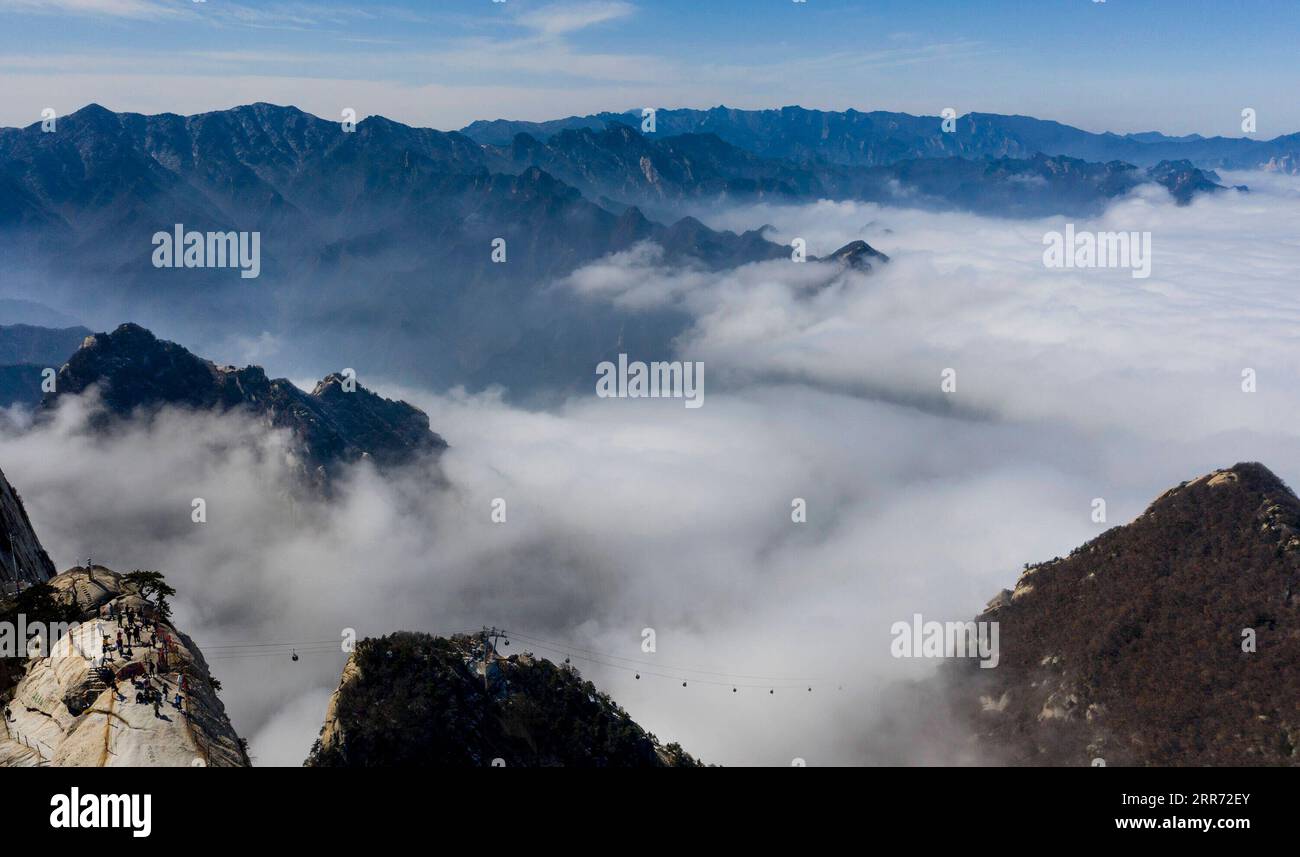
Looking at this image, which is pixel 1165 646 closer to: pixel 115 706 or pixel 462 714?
pixel 462 714

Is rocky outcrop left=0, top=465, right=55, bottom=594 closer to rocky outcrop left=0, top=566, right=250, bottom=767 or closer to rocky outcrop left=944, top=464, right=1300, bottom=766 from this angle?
rocky outcrop left=0, top=566, right=250, bottom=767

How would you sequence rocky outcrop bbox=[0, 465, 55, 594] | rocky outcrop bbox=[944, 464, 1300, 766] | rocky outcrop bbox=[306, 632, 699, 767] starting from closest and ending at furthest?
1. rocky outcrop bbox=[306, 632, 699, 767]
2. rocky outcrop bbox=[0, 465, 55, 594]
3. rocky outcrop bbox=[944, 464, 1300, 766]

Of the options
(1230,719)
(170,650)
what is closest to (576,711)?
(170,650)

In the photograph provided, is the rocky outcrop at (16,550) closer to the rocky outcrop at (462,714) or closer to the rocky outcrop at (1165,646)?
the rocky outcrop at (462,714)

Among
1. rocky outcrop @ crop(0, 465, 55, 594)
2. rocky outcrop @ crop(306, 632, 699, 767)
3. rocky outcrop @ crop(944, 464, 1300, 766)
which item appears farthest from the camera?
rocky outcrop @ crop(944, 464, 1300, 766)

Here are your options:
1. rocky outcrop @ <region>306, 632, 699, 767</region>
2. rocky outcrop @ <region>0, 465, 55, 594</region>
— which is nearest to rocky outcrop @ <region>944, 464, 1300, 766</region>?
rocky outcrop @ <region>306, 632, 699, 767</region>
